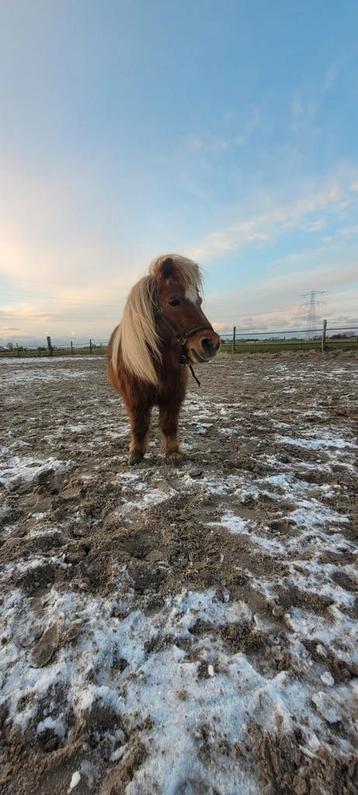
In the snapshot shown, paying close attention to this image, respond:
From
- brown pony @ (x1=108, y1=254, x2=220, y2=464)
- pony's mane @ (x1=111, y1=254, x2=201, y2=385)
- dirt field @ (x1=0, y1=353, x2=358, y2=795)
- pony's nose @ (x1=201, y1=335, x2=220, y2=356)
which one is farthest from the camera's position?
pony's mane @ (x1=111, y1=254, x2=201, y2=385)

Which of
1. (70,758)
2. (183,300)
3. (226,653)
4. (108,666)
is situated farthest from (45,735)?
(183,300)

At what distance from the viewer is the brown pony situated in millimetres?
2768

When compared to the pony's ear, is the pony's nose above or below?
below

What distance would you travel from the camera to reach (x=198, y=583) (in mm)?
1679

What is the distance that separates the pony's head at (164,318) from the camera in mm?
2723

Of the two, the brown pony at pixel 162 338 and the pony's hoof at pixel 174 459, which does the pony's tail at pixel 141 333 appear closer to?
the brown pony at pixel 162 338

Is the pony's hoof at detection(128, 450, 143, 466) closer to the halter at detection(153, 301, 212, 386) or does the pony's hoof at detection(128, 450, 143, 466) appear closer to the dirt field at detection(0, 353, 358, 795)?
the dirt field at detection(0, 353, 358, 795)

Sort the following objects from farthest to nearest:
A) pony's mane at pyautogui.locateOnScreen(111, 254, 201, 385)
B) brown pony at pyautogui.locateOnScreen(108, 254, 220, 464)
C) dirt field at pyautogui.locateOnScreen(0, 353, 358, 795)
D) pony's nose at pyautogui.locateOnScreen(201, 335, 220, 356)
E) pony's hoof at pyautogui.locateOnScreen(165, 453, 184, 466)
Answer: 1. pony's hoof at pyautogui.locateOnScreen(165, 453, 184, 466)
2. pony's mane at pyautogui.locateOnScreen(111, 254, 201, 385)
3. brown pony at pyautogui.locateOnScreen(108, 254, 220, 464)
4. pony's nose at pyautogui.locateOnScreen(201, 335, 220, 356)
5. dirt field at pyautogui.locateOnScreen(0, 353, 358, 795)

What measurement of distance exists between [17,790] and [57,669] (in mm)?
341

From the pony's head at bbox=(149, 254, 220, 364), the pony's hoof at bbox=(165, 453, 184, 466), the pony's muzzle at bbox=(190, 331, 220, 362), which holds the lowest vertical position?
the pony's hoof at bbox=(165, 453, 184, 466)

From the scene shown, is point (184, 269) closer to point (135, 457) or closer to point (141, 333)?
point (141, 333)

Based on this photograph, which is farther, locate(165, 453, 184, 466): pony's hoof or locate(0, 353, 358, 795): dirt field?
locate(165, 453, 184, 466): pony's hoof

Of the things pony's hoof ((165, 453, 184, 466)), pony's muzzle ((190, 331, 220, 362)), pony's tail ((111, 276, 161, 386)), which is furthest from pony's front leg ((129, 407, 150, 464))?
pony's muzzle ((190, 331, 220, 362))

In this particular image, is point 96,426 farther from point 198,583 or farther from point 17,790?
point 17,790
